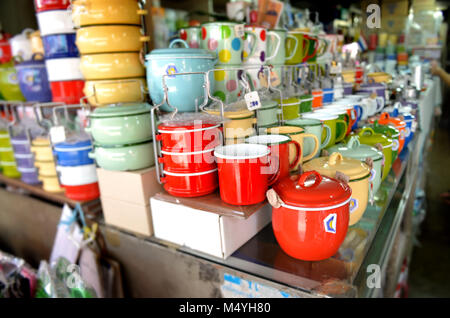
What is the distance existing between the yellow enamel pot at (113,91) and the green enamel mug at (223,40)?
0.96 ft

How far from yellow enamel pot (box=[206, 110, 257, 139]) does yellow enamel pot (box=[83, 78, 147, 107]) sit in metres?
0.41

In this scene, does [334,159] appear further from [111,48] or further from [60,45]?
[60,45]

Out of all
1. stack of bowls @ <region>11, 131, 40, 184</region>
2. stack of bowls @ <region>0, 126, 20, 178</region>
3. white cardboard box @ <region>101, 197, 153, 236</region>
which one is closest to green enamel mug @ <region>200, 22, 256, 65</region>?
white cardboard box @ <region>101, 197, 153, 236</region>

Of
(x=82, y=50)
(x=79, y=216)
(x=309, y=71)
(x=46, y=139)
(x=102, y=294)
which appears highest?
(x=82, y=50)

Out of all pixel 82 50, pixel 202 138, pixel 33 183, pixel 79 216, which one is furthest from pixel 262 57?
pixel 33 183

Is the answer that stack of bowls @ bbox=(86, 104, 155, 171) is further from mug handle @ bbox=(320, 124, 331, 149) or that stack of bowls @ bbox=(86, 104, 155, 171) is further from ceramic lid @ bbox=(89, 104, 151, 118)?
mug handle @ bbox=(320, 124, 331, 149)

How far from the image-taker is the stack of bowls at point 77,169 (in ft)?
4.10

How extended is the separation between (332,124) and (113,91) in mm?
759

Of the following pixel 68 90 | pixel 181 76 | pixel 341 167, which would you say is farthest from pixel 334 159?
pixel 68 90

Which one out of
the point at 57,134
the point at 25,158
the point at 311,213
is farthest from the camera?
the point at 25,158

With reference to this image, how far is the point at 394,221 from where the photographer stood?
1.05 meters

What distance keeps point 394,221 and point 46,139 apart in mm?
1458

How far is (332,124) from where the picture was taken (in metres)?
1.03
